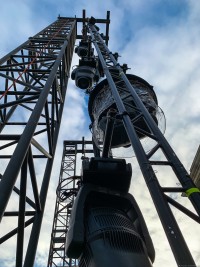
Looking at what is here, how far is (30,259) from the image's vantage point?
3.44 metres

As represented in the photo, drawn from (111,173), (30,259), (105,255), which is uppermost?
(111,173)

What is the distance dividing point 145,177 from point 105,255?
3.62 feet

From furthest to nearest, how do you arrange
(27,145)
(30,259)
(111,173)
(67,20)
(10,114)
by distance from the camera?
1. (67,20)
2. (10,114)
3. (30,259)
4. (27,145)
5. (111,173)

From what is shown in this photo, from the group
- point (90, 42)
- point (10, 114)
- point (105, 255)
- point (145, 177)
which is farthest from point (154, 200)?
point (90, 42)

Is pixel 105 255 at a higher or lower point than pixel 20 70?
lower

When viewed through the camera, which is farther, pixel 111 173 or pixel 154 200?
pixel 111 173

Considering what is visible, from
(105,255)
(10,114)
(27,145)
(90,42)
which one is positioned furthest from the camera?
(90,42)

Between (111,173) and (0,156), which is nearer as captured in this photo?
(111,173)

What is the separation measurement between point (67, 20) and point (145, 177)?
540 inches

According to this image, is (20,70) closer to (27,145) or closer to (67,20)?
(27,145)

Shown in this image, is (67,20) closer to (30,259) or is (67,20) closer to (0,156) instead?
(0,156)

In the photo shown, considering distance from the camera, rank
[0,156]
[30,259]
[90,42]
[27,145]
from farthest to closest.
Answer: [90,42], [0,156], [30,259], [27,145]

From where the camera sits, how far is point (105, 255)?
2146 millimetres

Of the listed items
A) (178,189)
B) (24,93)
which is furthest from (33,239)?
(24,93)
